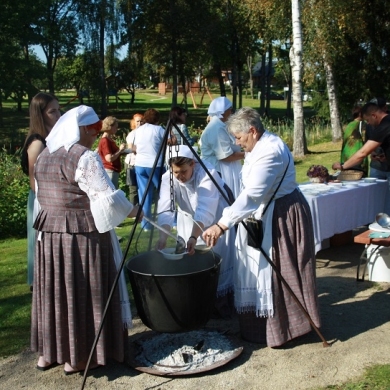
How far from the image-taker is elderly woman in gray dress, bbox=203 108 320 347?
3.91 meters

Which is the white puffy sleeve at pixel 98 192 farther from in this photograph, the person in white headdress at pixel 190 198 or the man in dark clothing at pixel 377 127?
the man in dark clothing at pixel 377 127

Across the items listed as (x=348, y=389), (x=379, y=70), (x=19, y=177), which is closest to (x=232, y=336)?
(x=348, y=389)

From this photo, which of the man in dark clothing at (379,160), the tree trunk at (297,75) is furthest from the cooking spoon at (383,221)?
the tree trunk at (297,75)

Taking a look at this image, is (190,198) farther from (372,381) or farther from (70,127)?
(372,381)

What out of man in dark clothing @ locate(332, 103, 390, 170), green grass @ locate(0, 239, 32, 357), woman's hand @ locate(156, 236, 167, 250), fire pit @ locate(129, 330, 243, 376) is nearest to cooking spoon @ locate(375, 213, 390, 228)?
man in dark clothing @ locate(332, 103, 390, 170)

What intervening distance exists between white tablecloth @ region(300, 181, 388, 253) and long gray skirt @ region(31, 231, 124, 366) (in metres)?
2.88

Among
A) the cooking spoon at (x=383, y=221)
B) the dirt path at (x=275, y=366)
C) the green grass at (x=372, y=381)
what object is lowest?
the dirt path at (x=275, y=366)

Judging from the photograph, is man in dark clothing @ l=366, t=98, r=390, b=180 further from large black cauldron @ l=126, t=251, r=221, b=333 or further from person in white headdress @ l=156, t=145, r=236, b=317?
large black cauldron @ l=126, t=251, r=221, b=333

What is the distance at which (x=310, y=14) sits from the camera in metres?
18.1

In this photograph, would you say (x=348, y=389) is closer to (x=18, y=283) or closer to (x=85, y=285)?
(x=85, y=285)

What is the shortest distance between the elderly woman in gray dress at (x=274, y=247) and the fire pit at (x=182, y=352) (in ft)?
0.93

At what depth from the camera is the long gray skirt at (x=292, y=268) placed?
4031 millimetres

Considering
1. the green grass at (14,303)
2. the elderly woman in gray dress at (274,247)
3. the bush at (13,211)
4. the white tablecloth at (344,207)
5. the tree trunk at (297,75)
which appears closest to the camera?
the elderly woman in gray dress at (274,247)

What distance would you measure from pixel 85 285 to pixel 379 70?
75.9ft
